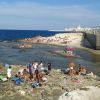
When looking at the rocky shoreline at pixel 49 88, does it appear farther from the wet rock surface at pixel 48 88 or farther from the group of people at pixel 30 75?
the group of people at pixel 30 75

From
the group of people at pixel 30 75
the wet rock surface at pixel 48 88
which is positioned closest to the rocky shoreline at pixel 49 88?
the wet rock surface at pixel 48 88

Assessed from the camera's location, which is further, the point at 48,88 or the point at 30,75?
the point at 30,75

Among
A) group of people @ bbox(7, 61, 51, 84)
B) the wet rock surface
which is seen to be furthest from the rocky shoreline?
group of people @ bbox(7, 61, 51, 84)

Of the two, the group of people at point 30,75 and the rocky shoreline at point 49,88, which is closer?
the rocky shoreline at point 49,88

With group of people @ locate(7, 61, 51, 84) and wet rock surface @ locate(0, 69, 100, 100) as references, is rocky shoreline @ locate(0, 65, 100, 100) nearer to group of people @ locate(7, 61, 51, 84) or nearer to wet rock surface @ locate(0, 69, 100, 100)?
wet rock surface @ locate(0, 69, 100, 100)

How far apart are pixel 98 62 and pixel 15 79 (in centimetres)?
2337

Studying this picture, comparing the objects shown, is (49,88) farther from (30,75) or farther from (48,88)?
(30,75)

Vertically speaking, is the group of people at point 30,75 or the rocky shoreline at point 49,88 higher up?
the group of people at point 30,75

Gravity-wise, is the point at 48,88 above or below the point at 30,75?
below

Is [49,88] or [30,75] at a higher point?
[30,75]

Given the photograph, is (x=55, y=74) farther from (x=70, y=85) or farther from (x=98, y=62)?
(x=98, y=62)

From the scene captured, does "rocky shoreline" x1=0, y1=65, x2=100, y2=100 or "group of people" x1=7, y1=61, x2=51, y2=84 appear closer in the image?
"rocky shoreline" x1=0, y1=65, x2=100, y2=100

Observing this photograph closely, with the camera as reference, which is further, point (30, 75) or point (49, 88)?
point (30, 75)

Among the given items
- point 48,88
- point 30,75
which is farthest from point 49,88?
point 30,75
